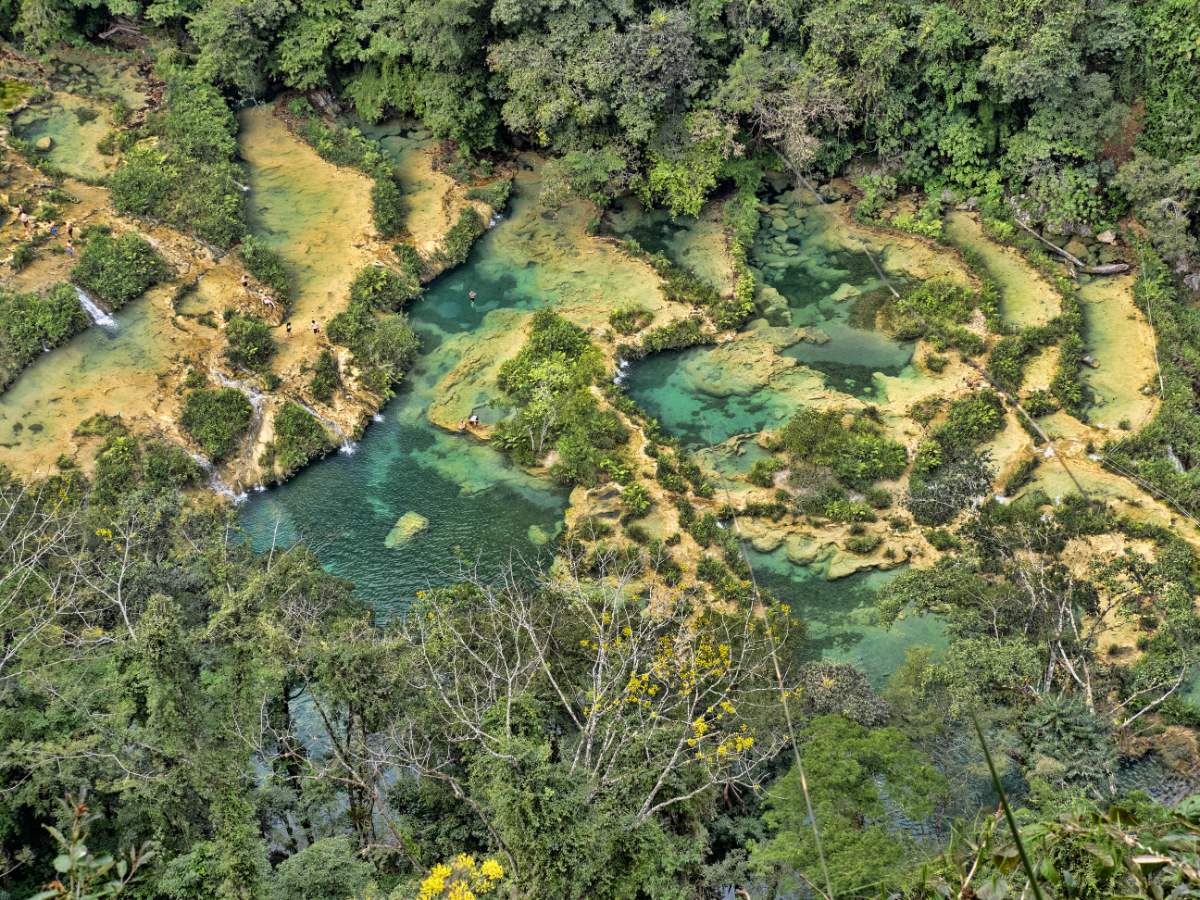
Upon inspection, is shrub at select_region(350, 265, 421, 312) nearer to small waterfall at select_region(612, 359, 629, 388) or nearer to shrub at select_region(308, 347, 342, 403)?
shrub at select_region(308, 347, 342, 403)

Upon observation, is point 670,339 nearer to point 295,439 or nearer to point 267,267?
point 295,439

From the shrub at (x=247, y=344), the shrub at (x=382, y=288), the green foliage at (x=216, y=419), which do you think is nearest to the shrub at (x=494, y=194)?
the shrub at (x=382, y=288)

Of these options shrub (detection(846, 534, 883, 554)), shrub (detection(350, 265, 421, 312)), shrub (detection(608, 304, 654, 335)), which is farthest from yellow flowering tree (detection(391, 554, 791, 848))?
shrub (detection(350, 265, 421, 312))

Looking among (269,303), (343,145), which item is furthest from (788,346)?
(343,145)

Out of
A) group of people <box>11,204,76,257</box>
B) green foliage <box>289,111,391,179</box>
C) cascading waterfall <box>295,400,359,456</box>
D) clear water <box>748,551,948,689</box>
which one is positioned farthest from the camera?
green foliage <box>289,111,391,179</box>

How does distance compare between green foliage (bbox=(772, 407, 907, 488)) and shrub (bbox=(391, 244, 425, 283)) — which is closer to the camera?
green foliage (bbox=(772, 407, 907, 488))

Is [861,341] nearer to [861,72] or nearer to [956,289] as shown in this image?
[956,289]

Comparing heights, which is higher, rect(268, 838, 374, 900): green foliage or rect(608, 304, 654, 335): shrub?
rect(268, 838, 374, 900): green foliage

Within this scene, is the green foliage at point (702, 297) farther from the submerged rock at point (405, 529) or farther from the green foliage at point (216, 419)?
the green foliage at point (216, 419)
